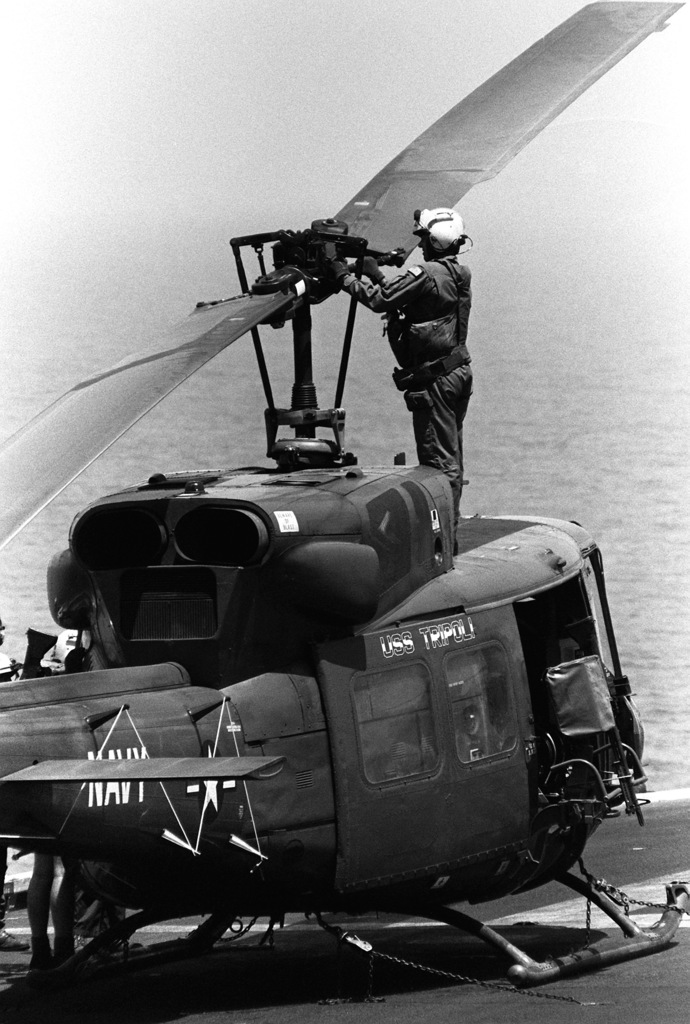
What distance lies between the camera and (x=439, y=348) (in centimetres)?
935

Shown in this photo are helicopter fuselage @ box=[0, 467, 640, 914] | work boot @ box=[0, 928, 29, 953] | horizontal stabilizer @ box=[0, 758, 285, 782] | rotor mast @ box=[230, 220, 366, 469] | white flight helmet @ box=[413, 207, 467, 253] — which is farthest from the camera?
work boot @ box=[0, 928, 29, 953]

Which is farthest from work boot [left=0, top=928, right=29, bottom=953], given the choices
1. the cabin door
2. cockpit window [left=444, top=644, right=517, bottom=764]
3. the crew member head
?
the crew member head

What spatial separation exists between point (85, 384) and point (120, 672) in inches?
57.3

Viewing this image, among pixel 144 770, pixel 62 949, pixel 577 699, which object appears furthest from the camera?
pixel 62 949

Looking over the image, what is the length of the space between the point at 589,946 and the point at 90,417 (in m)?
4.38

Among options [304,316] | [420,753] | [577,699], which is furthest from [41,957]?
[304,316]

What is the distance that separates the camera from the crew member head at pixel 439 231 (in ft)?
30.3

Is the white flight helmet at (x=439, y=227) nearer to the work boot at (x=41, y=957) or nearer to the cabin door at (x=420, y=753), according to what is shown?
the cabin door at (x=420, y=753)

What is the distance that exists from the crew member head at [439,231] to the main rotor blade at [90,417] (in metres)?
2.12

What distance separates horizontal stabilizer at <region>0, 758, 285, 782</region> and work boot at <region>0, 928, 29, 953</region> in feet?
12.4

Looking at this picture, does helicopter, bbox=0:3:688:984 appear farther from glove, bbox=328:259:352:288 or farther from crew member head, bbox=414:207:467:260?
crew member head, bbox=414:207:467:260

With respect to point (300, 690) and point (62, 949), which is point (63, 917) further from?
point (300, 690)

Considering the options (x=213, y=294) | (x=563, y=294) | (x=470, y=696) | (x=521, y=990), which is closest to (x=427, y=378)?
(x=470, y=696)

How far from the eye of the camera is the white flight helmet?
924cm
